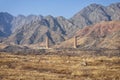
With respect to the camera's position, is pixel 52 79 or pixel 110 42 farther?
pixel 110 42

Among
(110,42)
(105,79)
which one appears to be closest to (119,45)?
(110,42)

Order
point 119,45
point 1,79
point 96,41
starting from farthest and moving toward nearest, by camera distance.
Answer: point 96,41
point 119,45
point 1,79

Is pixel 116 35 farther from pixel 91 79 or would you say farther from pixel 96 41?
pixel 91 79

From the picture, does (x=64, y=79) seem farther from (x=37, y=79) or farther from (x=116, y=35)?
(x=116, y=35)

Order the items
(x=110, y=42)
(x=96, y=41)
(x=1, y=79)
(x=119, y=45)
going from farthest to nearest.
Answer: (x=96, y=41) → (x=110, y=42) → (x=119, y=45) → (x=1, y=79)

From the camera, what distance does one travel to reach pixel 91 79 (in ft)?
112

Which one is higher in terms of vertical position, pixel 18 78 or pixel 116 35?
pixel 116 35

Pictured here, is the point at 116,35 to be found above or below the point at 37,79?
above

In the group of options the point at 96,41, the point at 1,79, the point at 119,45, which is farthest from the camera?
the point at 96,41

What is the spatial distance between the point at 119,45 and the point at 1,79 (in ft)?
417

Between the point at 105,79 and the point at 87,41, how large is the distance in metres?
156

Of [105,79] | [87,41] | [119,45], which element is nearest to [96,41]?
[87,41]

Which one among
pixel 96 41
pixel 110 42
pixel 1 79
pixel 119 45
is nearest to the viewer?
pixel 1 79

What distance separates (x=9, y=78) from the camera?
114 ft
